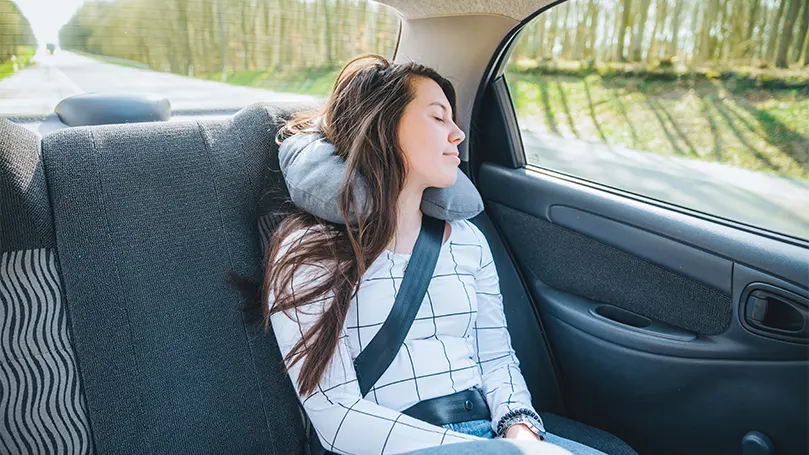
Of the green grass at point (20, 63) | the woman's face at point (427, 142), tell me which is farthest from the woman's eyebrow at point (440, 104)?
the green grass at point (20, 63)

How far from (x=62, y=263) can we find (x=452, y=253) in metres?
0.94

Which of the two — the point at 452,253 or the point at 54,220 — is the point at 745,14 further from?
the point at 54,220

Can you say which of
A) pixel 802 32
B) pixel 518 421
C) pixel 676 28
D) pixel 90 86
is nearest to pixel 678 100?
pixel 676 28

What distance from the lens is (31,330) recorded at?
1.33 metres

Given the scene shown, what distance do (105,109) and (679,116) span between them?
1.81 meters

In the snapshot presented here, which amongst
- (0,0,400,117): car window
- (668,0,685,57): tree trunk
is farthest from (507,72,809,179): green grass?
(0,0,400,117): car window

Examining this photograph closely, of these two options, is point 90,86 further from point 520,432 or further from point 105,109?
point 520,432

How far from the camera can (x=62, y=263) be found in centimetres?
139

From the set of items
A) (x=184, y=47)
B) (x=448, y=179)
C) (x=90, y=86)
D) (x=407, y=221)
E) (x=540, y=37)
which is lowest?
(x=407, y=221)

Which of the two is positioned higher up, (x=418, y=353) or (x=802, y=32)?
(x=802, y=32)

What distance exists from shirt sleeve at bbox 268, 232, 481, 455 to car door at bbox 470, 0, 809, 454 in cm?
77

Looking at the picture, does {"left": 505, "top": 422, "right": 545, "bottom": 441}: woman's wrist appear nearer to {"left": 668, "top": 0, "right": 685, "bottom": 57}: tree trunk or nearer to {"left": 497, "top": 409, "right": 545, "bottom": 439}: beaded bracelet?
{"left": 497, "top": 409, "right": 545, "bottom": 439}: beaded bracelet

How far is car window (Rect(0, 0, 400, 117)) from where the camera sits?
1.70 m

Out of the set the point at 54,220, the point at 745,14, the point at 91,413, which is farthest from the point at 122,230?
the point at 745,14
